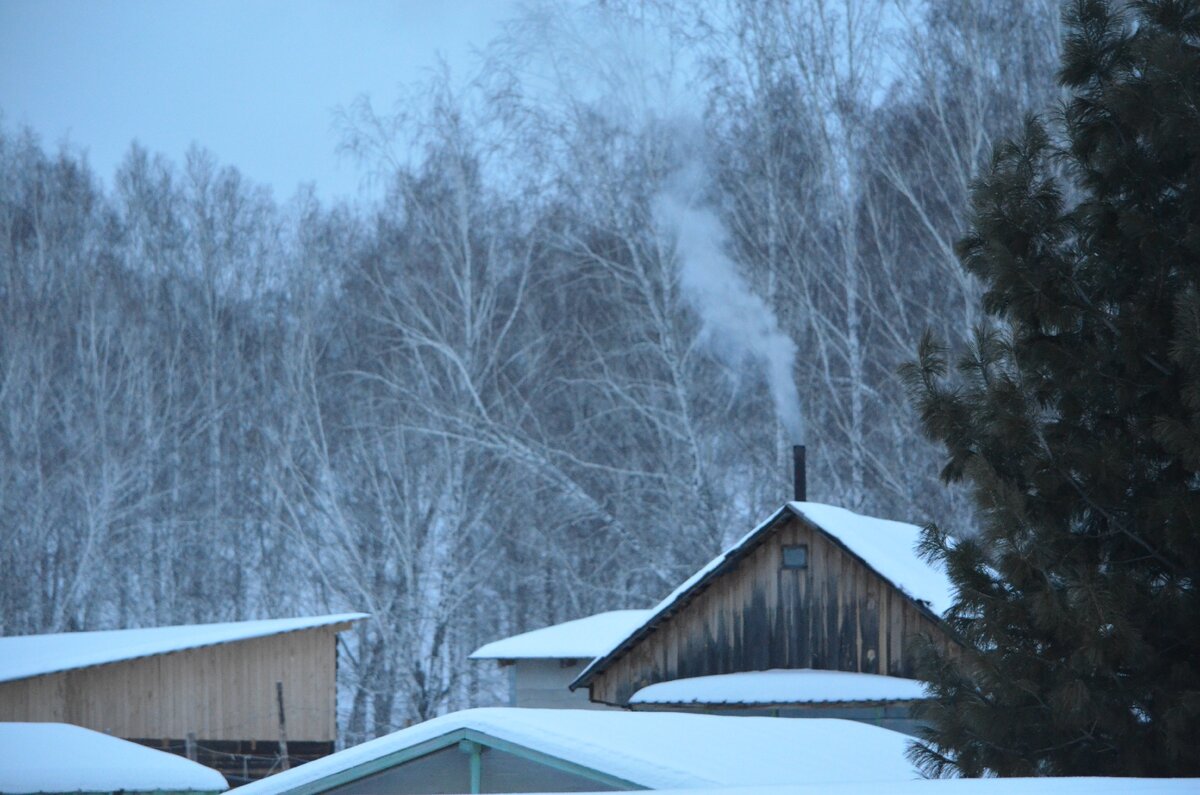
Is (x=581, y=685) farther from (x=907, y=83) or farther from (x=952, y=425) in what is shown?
(x=907, y=83)

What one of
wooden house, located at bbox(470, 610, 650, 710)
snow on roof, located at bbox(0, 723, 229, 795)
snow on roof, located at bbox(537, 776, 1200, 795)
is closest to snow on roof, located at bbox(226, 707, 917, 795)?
snow on roof, located at bbox(537, 776, 1200, 795)

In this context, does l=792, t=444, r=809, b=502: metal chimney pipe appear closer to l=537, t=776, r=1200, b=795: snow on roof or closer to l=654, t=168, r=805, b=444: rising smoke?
l=654, t=168, r=805, b=444: rising smoke

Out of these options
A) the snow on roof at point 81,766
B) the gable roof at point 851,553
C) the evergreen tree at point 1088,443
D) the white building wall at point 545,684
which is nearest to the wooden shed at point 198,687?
the white building wall at point 545,684

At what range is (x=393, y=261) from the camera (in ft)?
114

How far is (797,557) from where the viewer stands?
1803 cm

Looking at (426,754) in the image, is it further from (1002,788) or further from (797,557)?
(797,557)

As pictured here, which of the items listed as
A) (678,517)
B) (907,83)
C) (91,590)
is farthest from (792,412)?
(91,590)

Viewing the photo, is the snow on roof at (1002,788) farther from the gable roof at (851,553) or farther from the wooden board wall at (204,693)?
the wooden board wall at (204,693)

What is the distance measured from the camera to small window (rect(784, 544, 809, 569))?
59.1 feet

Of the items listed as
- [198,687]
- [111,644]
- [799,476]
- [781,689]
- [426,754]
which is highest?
Answer: [799,476]

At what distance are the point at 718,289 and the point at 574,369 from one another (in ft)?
15.9

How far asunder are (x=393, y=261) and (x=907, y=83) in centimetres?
1257

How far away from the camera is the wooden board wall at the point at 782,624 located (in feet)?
57.4

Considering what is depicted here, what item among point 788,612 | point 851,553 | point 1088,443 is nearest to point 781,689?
point 788,612
